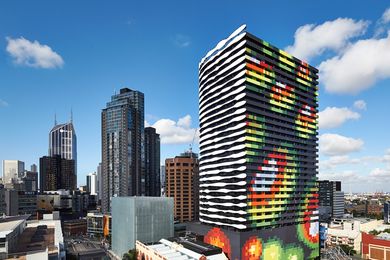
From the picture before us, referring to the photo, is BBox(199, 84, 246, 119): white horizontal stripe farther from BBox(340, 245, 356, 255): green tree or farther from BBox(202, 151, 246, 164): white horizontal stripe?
BBox(340, 245, 356, 255): green tree

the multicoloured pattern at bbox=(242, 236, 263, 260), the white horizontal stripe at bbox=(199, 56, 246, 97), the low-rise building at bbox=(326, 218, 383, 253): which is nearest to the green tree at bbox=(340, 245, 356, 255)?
the low-rise building at bbox=(326, 218, 383, 253)

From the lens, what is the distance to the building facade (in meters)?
132

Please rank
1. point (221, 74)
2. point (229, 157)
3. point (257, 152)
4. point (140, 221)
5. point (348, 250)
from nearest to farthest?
point (257, 152) → point (229, 157) → point (221, 74) → point (140, 221) → point (348, 250)

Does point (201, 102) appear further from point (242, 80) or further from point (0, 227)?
point (0, 227)

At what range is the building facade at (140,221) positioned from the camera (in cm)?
13238

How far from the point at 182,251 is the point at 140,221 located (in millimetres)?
35076

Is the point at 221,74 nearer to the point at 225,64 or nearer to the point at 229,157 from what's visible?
the point at 225,64

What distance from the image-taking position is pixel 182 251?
103 meters

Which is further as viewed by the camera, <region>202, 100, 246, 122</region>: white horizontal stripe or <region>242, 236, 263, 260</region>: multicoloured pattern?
<region>202, 100, 246, 122</region>: white horizontal stripe

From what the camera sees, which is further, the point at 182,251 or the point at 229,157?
the point at 229,157

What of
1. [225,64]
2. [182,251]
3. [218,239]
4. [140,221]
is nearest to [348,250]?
[218,239]

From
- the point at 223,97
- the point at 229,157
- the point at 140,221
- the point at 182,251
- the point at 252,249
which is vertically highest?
the point at 223,97

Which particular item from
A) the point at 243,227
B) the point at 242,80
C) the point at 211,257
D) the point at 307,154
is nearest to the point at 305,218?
the point at 307,154

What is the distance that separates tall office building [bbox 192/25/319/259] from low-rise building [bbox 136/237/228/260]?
7075mm
